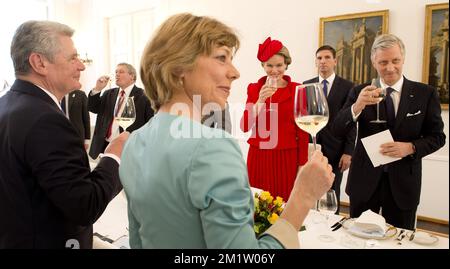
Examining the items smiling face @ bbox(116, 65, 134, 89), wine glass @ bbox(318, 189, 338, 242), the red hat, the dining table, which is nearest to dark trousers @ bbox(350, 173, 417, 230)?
the dining table

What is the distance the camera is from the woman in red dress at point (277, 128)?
2.76 m

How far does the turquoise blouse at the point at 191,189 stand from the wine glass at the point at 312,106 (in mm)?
555

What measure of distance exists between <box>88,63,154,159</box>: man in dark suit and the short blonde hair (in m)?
3.18

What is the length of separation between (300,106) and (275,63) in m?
1.54

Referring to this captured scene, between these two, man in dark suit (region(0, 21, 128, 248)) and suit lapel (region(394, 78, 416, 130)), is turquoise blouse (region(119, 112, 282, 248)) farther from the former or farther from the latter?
suit lapel (region(394, 78, 416, 130))

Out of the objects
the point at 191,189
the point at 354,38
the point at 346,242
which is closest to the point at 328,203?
the point at 346,242

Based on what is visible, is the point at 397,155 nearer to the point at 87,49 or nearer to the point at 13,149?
the point at 13,149

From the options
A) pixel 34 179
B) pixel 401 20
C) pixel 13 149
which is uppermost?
pixel 401 20

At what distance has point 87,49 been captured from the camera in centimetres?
790

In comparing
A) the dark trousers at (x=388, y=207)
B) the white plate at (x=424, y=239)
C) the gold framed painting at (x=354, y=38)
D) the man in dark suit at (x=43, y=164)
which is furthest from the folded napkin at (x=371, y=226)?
the gold framed painting at (x=354, y=38)

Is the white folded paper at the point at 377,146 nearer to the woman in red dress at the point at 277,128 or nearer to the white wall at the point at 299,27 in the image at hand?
the woman in red dress at the point at 277,128

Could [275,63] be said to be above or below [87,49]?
below

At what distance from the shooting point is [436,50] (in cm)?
400

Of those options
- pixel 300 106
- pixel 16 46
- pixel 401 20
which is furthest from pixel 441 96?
pixel 16 46
